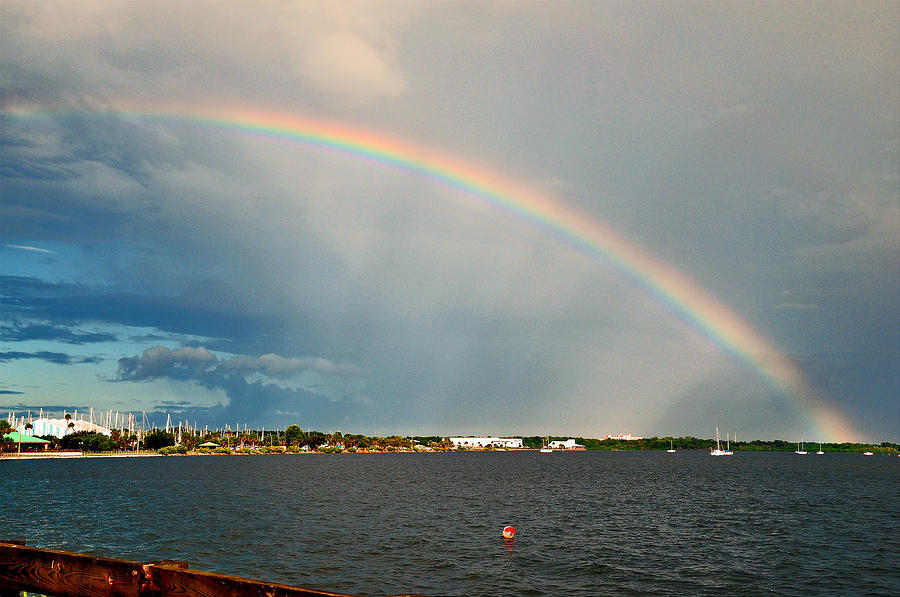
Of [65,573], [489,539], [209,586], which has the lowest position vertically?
[489,539]

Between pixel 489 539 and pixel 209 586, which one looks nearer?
pixel 209 586

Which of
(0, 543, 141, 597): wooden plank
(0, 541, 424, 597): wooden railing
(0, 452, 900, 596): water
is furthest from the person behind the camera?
(0, 452, 900, 596): water

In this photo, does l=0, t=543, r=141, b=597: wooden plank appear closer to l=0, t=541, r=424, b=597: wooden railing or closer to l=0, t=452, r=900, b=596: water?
l=0, t=541, r=424, b=597: wooden railing

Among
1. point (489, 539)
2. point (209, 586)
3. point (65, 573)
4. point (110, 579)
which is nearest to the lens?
point (209, 586)

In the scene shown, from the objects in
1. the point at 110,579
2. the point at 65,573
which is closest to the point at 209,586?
the point at 110,579

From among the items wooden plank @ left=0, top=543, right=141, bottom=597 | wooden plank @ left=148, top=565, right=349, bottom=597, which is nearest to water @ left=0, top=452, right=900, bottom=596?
wooden plank @ left=0, top=543, right=141, bottom=597

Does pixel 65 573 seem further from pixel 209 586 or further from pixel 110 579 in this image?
pixel 209 586

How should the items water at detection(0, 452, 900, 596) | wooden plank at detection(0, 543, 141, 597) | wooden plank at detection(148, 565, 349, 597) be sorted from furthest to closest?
water at detection(0, 452, 900, 596)
wooden plank at detection(0, 543, 141, 597)
wooden plank at detection(148, 565, 349, 597)

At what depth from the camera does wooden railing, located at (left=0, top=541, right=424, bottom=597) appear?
6973 millimetres

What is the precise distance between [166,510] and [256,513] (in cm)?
998

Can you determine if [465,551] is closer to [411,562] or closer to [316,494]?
[411,562]

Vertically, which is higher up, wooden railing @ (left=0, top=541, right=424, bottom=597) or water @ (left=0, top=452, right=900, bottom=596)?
wooden railing @ (left=0, top=541, right=424, bottom=597)

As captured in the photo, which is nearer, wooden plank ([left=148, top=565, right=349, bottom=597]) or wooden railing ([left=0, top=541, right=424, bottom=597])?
wooden plank ([left=148, top=565, right=349, bottom=597])

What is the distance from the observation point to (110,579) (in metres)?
7.67
